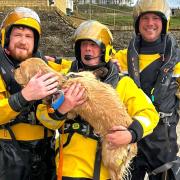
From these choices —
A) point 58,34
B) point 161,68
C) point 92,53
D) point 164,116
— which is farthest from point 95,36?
point 58,34

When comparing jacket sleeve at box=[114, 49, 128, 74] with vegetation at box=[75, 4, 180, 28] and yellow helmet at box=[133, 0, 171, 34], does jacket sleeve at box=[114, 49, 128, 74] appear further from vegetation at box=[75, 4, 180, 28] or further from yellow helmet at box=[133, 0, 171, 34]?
vegetation at box=[75, 4, 180, 28]

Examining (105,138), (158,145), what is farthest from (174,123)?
(105,138)

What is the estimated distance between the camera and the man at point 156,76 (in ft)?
12.7

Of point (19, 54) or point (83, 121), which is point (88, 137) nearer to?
point (83, 121)

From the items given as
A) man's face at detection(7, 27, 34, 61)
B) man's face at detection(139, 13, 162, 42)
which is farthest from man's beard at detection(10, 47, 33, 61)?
man's face at detection(139, 13, 162, 42)

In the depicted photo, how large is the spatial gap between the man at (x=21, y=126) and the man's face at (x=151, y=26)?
1.07 metres

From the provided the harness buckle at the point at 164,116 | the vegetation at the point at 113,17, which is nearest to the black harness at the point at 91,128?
the harness buckle at the point at 164,116

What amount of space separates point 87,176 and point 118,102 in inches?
23.1

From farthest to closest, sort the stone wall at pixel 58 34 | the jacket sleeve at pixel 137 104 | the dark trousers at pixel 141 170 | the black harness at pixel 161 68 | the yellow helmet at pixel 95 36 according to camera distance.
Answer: the stone wall at pixel 58 34
the dark trousers at pixel 141 170
the black harness at pixel 161 68
the yellow helmet at pixel 95 36
the jacket sleeve at pixel 137 104

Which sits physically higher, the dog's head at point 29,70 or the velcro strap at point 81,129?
the dog's head at point 29,70

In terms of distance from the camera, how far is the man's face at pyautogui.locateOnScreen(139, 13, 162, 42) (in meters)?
4.01

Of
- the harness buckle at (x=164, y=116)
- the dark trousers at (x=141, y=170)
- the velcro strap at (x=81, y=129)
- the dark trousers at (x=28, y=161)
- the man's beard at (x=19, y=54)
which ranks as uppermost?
the man's beard at (x=19, y=54)

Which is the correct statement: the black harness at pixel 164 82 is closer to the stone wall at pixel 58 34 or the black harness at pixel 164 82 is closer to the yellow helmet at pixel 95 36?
the yellow helmet at pixel 95 36

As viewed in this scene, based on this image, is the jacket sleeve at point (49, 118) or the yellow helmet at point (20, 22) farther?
the yellow helmet at point (20, 22)
